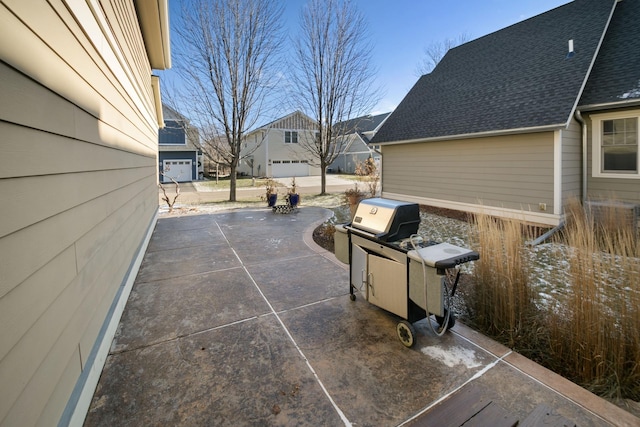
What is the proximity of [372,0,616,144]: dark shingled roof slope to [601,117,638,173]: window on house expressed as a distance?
120cm

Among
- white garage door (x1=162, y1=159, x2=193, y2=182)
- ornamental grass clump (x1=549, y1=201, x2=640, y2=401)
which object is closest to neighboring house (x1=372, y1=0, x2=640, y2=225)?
ornamental grass clump (x1=549, y1=201, x2=640, y2=401)

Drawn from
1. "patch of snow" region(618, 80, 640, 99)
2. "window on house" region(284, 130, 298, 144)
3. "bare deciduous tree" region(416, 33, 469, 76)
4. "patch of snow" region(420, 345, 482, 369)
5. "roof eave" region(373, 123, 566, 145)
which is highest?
"bare deciduous tree" region(416, 33, 469, 76)

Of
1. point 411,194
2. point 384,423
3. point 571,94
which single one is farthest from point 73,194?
point 411,194

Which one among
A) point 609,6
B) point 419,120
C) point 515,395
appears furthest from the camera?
point 419,120

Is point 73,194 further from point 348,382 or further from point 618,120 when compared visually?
point 618,120

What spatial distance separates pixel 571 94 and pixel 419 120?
4.44 m

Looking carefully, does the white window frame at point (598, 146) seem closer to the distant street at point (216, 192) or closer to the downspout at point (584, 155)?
the downspout at point (584, 155)

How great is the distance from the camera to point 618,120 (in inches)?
272

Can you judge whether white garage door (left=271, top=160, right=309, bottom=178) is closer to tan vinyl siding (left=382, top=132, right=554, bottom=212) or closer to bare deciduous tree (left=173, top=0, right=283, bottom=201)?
bare deciduous tree (left=173, top=0, right=283, bottom=201)

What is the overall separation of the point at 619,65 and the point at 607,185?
2.78m

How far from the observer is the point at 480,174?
8711 mm

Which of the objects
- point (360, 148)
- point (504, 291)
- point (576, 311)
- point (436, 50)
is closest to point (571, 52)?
point (504, 291)

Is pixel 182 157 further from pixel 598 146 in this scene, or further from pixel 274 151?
pixel 598 146

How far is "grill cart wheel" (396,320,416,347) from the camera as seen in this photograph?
2.46 metres
